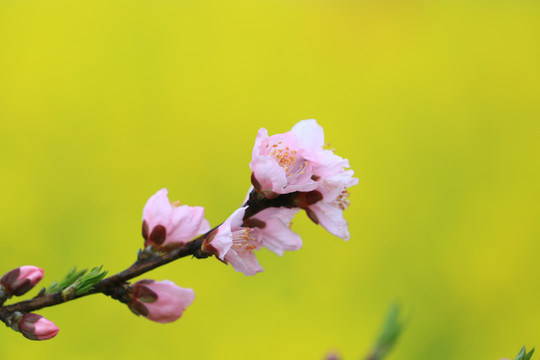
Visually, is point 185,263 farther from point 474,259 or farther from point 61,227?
point 474,259

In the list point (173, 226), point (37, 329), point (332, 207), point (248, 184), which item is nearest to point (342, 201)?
point (332, 207)

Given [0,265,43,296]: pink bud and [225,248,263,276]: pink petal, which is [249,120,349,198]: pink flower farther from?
[0,265,43,296]: pink bud

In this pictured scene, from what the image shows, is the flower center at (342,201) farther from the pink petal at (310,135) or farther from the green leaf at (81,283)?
the green leaf at (81,283)

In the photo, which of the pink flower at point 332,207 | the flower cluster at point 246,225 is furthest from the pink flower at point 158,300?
the pink flower at point 332,207

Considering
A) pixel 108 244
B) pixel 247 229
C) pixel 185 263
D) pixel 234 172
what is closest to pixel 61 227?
pixel 108 244

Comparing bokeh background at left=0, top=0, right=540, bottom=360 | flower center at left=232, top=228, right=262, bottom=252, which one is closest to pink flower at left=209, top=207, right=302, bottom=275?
flower center at left=232, top=228, right=262, bottom=252

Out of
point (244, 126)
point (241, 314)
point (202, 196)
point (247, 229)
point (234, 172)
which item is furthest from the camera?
point (244, 126)
